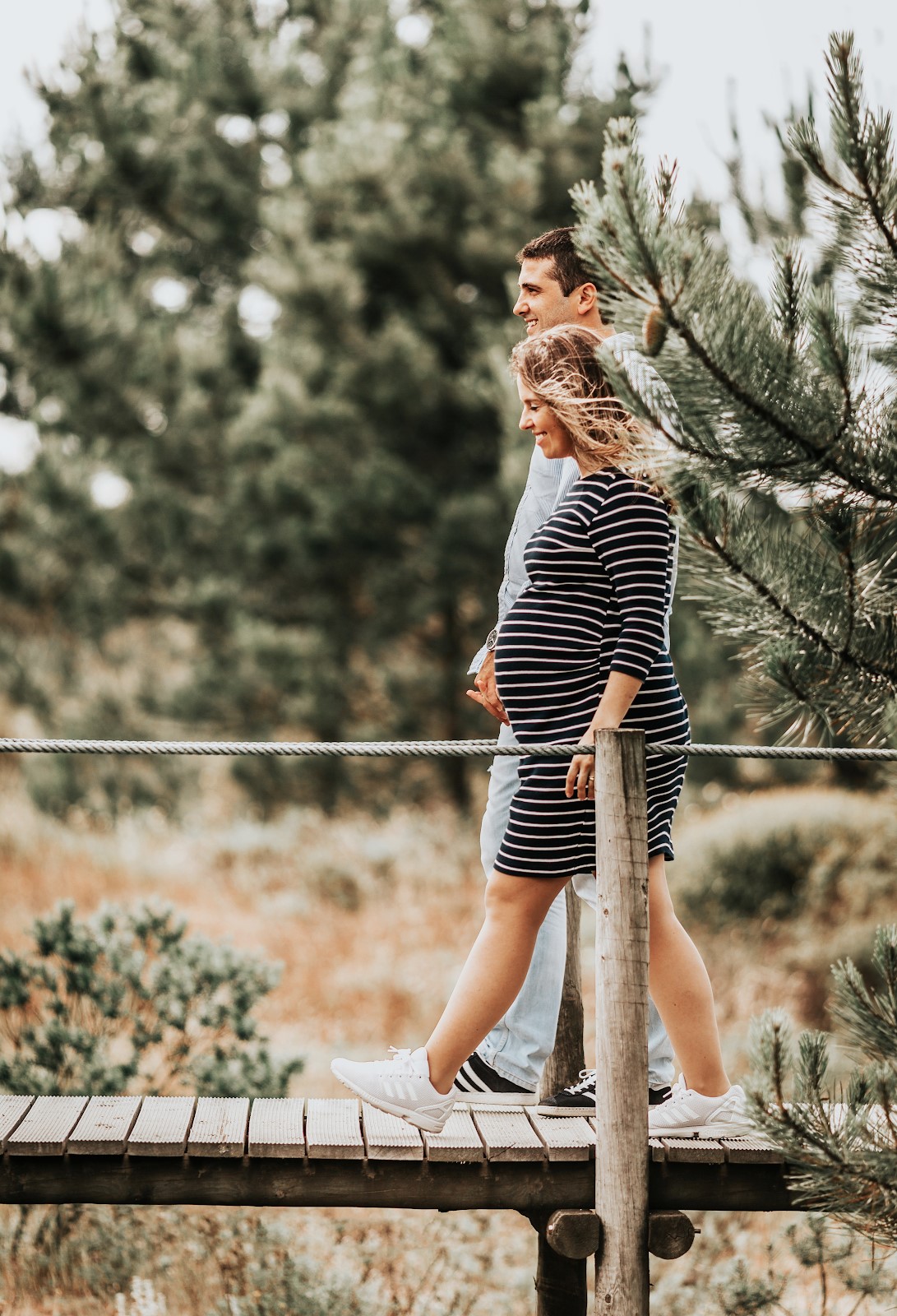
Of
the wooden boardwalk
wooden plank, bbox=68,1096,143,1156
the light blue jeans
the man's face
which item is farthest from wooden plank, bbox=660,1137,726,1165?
the man's face

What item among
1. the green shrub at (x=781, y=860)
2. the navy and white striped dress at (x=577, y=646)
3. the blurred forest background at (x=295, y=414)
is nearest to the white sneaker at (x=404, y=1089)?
the navy and white striped dress at (x=577, y=646)

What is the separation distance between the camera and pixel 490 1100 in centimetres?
283

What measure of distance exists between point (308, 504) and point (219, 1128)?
27.3ft

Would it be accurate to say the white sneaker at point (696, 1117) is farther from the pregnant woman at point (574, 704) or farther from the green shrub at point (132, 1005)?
the green shrub at point (132, 1005)

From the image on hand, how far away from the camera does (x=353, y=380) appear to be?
10188 millimetres

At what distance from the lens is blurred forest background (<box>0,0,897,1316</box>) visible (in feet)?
24.7

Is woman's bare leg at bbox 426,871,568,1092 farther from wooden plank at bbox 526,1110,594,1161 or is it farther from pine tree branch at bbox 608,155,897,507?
pine tree branch at bbox 608,155,897,507

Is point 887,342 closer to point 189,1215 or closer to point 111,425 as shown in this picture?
point 189,1215

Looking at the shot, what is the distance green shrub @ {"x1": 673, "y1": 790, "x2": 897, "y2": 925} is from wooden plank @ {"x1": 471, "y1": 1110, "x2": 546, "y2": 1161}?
4.67 meters

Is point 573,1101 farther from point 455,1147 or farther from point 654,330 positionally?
point 654,330

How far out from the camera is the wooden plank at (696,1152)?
100 inches

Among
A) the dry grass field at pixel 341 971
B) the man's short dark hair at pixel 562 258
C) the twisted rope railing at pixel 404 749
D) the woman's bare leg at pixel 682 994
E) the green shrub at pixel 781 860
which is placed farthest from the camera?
the green shrub at pixel 781 860

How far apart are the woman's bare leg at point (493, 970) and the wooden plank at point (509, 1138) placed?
6.5 inches

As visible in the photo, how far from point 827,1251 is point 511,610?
2.35 metres
